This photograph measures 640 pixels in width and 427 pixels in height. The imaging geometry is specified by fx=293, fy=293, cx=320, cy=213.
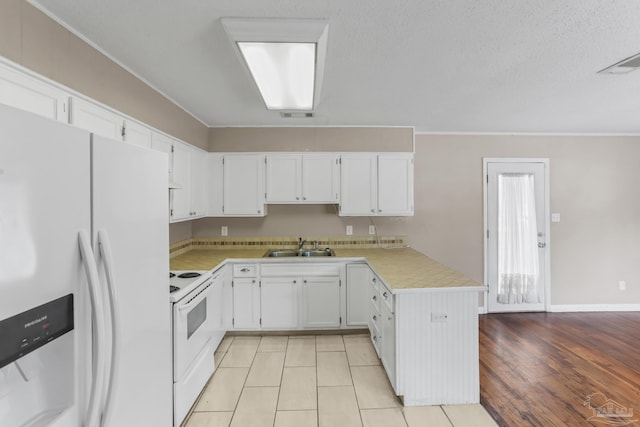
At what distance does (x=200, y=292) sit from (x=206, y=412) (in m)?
0.84

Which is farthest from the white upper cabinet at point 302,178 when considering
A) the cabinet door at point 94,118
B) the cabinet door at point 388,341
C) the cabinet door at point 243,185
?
the cabinet door at point 94,118

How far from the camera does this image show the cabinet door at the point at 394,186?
11.7 ft

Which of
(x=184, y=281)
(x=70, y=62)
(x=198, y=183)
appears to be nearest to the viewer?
(x=70, y=62)

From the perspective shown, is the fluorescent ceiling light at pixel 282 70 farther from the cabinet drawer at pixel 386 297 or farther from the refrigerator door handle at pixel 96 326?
the cabinet drawer at pixel 386 297

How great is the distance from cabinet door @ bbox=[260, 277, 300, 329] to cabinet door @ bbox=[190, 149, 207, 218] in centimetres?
107

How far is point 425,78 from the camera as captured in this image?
2262 millimetres

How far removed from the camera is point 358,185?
3.57 metres

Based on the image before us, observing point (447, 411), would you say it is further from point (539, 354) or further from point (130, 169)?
point (130, 169)

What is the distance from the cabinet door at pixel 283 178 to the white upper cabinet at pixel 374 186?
1.81ft

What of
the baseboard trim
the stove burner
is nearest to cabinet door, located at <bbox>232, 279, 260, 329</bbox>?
the stove burner

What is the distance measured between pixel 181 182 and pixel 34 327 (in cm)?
237

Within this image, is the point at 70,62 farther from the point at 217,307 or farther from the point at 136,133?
the point at 217,307

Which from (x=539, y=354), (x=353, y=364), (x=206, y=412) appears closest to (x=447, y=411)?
(x=353, y=364)

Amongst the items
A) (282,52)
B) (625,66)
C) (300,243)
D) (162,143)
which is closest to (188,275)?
(162,143)
